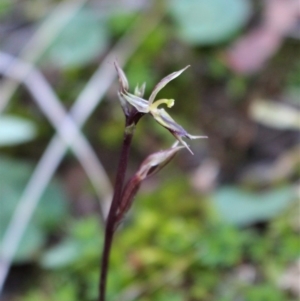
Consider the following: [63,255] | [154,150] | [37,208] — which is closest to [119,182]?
[63,255]

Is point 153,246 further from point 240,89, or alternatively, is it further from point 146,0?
point 146,0

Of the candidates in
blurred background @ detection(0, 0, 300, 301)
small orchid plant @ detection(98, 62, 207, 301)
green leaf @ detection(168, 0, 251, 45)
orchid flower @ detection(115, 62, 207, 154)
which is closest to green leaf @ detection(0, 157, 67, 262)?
blurred background @ detection(0, 0, 300, 301)

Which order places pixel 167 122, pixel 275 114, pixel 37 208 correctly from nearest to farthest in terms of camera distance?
pixel 167 122, pixel 37 208, pixel 275 114

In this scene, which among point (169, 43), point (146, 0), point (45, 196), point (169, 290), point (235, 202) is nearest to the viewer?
point (169, 290)

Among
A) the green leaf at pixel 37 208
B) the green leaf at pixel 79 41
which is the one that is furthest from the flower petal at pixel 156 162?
the green leaf at pixel 79 41

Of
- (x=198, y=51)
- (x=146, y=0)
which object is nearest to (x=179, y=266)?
(x=198, y=51)

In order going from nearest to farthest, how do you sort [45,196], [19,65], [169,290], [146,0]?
[169,290] → [45,196] → [19,65] → [146,0]

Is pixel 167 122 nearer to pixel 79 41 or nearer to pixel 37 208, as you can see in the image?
pixel 37 208

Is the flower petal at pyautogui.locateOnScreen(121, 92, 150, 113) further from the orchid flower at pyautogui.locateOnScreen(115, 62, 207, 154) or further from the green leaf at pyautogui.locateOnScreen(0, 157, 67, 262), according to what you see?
the green leaf at pyautogui.locateOnScreen(0, 157, 67, 262)
